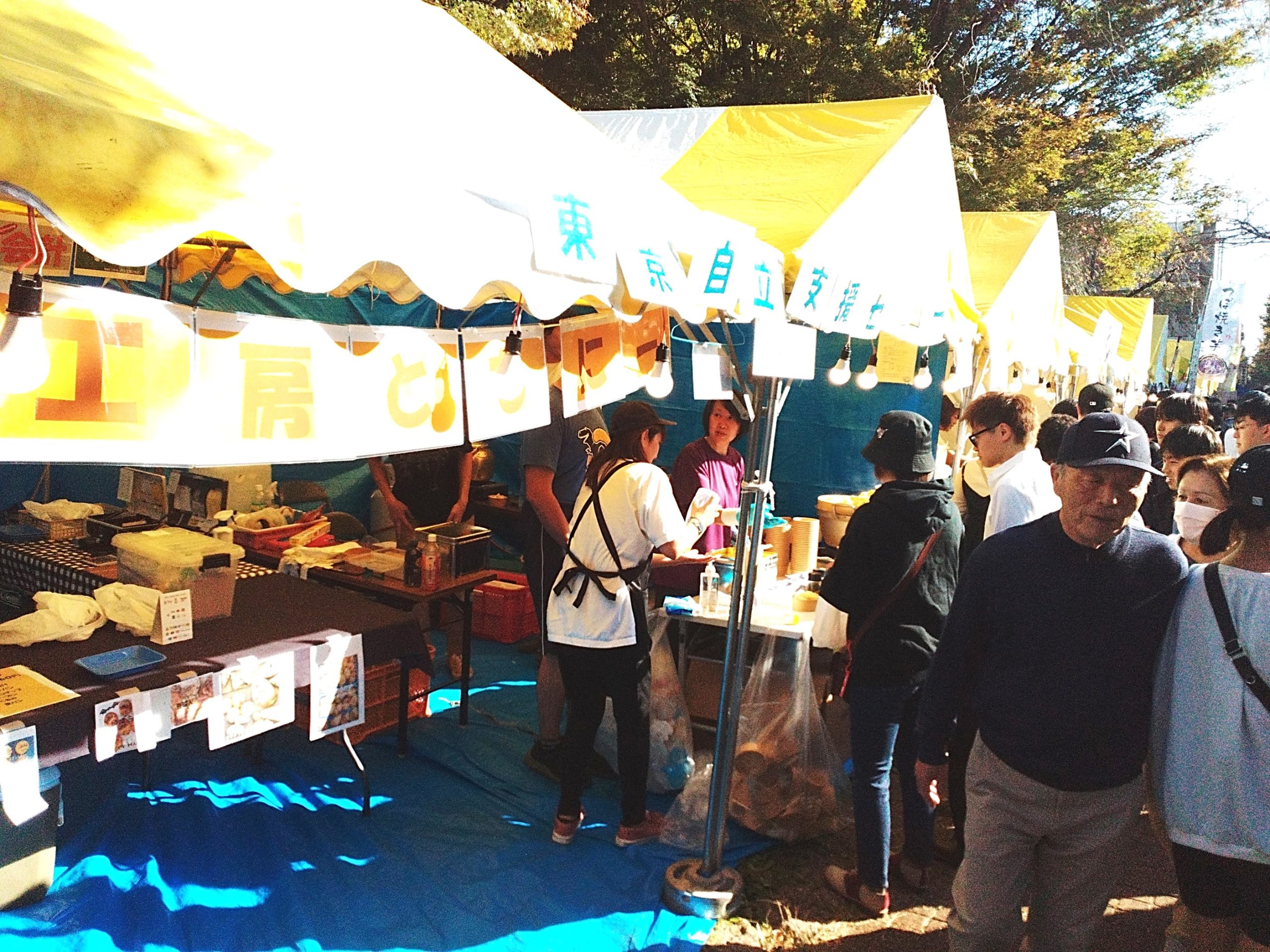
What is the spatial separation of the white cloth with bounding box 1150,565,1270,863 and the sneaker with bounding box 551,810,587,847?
2.30 metres

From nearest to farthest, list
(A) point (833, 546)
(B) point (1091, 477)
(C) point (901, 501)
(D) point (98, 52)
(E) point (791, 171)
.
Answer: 1. (D) point (98, 52)
2. (B) point (1091, 477)
3. (C) point (901, 501)
4. (E) point (791, 171)
5. (A) point (833, 546)

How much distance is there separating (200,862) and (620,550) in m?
2.08

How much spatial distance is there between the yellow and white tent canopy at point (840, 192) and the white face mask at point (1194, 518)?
1298 mm

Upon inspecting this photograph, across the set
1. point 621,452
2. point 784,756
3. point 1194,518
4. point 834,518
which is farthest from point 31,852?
point 834,518

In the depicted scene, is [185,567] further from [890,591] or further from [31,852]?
[890,591]

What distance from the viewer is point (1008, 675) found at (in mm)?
2318

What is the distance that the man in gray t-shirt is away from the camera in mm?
4020

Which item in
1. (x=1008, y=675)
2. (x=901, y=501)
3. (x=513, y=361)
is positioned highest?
(x=513, y=361)

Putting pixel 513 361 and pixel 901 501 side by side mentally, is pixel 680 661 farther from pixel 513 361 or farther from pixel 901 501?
pixel 513 361

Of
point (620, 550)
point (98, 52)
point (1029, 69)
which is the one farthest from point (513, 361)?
point (1029, 69)

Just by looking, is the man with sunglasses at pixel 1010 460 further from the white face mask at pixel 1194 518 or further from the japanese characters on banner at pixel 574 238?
the japanese characters on banner at pixel 574 238

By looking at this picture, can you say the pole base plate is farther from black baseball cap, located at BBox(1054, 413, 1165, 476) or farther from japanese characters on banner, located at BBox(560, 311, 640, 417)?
black baseball cap, located at BBox(1054, 413, 1165, 476)

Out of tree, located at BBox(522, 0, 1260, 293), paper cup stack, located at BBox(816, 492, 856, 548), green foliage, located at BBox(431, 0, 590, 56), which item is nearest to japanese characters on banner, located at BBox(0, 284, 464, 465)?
paper cup stack, located at BBox(816, 492, 856, 548)

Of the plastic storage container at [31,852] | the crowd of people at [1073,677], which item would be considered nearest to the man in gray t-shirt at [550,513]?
the crowd of people at [1073,677]
